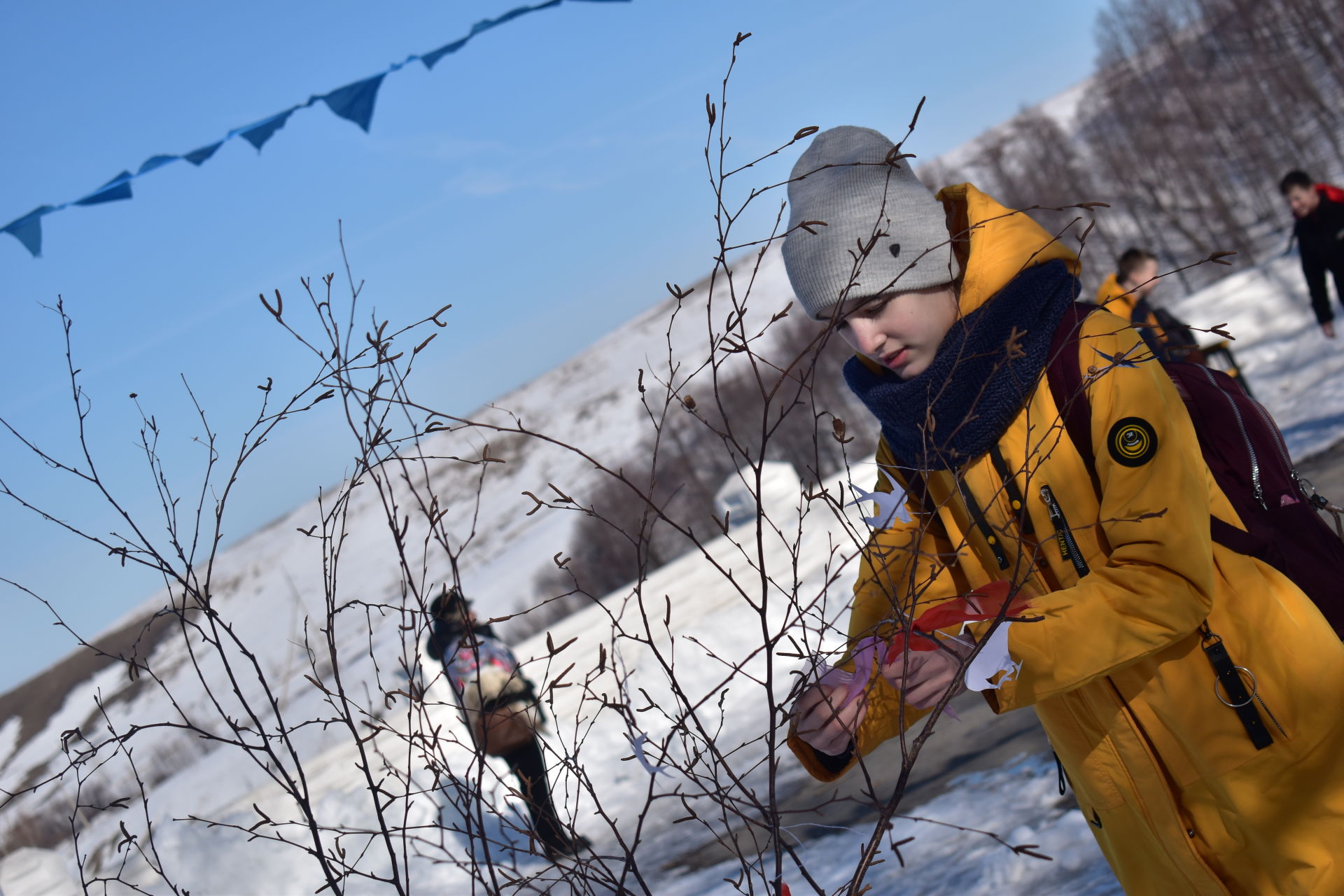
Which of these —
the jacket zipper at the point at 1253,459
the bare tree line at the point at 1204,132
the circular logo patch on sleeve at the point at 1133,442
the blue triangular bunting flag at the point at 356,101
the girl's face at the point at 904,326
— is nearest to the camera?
the circular logo patch on sleeve at the point at 1133,442

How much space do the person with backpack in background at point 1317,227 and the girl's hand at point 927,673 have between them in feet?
23.1

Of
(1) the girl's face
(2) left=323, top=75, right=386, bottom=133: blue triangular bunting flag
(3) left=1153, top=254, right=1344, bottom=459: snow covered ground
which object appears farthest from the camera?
(3) left=1153, top=254, right=1344, bottom=459: snow covered ground

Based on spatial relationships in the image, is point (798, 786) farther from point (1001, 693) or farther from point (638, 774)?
point (1001, 693)

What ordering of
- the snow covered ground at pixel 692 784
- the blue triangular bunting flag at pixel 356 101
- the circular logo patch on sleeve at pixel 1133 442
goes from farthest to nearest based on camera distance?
the blue triangular bunting flag at pixel 356 101 → the snow covered ground at pixel 692 784 → the circular logo patch on sleeve at pixel 1133 442

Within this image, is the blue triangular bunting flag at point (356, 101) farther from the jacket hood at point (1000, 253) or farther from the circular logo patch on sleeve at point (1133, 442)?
the circular logo patch on sleeve at point (1133, 442)

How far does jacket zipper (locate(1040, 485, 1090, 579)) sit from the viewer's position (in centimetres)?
163

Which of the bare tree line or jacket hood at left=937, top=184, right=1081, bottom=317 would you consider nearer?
jacket hood at left=937, top=184, right=1081, bottom=317

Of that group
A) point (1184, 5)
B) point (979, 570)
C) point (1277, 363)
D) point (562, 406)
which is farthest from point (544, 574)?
point (562, 406)

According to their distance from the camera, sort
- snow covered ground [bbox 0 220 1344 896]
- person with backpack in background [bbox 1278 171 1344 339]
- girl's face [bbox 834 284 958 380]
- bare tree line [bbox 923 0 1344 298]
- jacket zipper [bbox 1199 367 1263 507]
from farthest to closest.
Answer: bare tree line [bbox 923 0 1344 298]
person with backpack in background [bbox 1278 171 1344 339]
snow covered ground [bbox 0 220 1344 896]
girl's face [bbox 834 284 958 380]
jacket zipper [bbox 1199 367 1263 507]

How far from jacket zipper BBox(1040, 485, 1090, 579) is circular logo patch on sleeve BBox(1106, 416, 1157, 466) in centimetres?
15

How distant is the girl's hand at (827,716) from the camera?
1453 mm

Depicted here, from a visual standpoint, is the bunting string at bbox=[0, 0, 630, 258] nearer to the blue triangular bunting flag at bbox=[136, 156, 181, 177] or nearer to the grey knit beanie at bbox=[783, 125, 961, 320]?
the blue triangular bunting flag at bbox=[136, 156, 181, 177]

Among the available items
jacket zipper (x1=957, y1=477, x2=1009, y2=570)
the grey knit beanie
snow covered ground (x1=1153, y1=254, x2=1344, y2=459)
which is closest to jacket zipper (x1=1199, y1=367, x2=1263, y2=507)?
jacket zipper (x1=957, y1=477, x2=1009, y2=570)

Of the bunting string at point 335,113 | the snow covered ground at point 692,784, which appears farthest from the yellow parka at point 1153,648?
the bunting string at point 335,113
